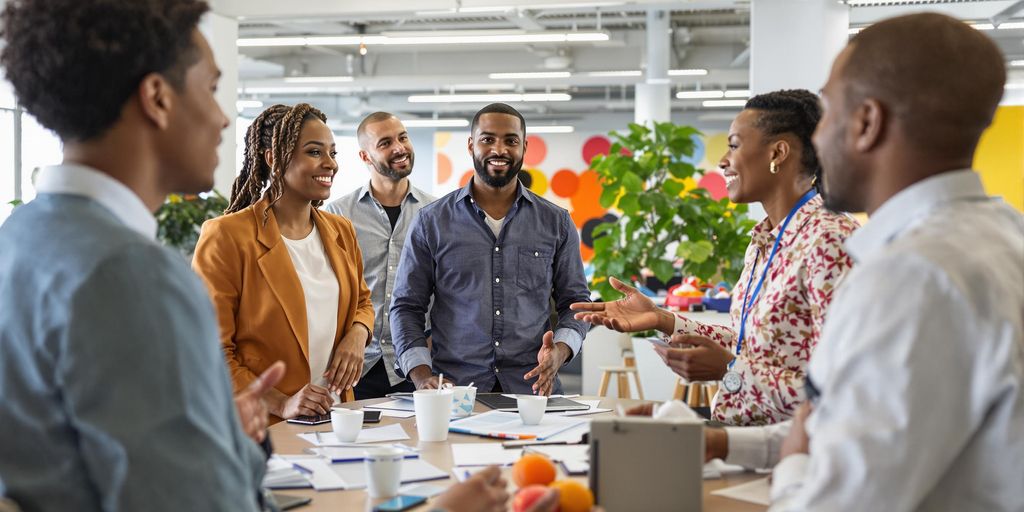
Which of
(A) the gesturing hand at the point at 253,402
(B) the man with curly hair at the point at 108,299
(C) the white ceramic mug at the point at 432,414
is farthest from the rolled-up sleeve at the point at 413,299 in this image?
(B) the man with curly hair at the point at 108,299

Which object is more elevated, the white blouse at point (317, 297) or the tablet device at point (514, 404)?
the white blouse at point (317, 297)

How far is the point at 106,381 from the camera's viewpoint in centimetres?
112

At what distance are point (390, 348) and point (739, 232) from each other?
3.53m

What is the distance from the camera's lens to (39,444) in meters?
1.16

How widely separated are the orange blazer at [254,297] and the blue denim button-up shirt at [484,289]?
0.75 metres

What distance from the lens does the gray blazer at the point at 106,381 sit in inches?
44.1

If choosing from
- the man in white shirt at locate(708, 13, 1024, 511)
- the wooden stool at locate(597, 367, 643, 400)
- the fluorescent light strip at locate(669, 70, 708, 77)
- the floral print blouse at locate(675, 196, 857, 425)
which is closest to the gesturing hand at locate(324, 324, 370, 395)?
the floral print blouse at locate(675, 196, 857, 425)

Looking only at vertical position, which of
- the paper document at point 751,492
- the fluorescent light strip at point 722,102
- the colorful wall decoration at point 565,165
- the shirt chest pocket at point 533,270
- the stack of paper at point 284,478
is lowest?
the paper document at point 751,492

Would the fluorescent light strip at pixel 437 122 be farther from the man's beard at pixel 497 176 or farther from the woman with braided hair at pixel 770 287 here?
the woman with braided hair at pixel 770 287

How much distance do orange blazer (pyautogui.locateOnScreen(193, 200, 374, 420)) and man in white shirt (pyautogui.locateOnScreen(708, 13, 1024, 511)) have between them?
1782 mm

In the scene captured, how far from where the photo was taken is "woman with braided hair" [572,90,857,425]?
2254 millimetres

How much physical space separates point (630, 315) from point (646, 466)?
4.11 ft

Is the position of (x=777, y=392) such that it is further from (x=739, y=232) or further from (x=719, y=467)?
(x=739, y=232)

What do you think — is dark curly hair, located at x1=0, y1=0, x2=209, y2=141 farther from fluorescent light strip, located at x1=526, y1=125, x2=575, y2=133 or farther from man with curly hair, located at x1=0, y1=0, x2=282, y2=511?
fluorescent light strip, located at x1=526, y1=125, x2=575, y2=133
